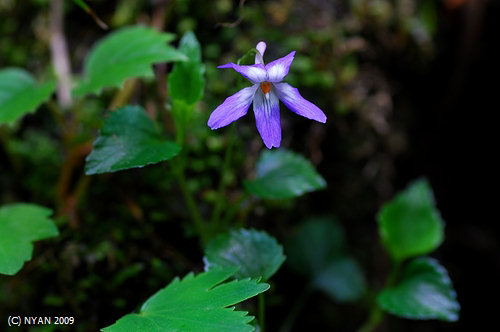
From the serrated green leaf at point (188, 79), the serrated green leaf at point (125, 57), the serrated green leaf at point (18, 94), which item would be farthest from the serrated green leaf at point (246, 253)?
the serrated green leaf at point (18, 94)

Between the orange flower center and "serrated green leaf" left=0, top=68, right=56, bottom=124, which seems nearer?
the orange flower center

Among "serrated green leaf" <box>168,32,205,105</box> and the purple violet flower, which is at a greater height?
"serrated green leaf" <box>168,32,205,105</box>

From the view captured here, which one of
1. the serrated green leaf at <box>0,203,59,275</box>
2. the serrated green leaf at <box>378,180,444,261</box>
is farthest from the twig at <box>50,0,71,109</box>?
the serrated green leaf at <box>378,180,444,261</box>

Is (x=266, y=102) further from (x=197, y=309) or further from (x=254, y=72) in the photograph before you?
(x=197, y=309)

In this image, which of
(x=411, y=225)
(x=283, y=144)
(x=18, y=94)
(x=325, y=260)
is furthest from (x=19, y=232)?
(x=411, y=225)

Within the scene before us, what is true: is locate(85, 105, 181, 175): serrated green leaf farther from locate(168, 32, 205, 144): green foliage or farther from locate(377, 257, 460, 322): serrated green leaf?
locate(377, 257, 460, 322): serrated green leaf

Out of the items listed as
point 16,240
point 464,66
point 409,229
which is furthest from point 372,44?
point 16,240

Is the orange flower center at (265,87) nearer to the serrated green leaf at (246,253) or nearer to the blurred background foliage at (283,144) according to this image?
the blurred background foliage at (283,144)

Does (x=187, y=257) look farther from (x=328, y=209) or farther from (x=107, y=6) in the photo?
(x=107, y=6)
